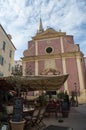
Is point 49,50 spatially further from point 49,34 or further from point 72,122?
point 72,122

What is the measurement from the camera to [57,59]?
83.0ft

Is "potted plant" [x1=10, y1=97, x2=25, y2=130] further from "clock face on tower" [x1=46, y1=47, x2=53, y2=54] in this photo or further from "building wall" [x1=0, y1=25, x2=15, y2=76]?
"clock face on tower" [x1=46, y1=47, x2=53, y2=54]

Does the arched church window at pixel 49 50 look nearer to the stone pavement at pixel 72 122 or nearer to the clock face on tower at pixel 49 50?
the clock face on tower at pixel 49 50

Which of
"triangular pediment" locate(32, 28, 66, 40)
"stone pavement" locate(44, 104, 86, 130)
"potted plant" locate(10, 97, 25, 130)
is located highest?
"triangular pediment" locate(32, 28, 66, 40)

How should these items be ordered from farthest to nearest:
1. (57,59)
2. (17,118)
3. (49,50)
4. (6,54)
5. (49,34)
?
1. (49,34)
2. (49,50)
3. (57,59)
4. (6,54)
5. (17,118)

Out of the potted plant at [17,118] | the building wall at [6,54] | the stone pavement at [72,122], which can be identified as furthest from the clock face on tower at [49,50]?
the potted plant at [17,118]

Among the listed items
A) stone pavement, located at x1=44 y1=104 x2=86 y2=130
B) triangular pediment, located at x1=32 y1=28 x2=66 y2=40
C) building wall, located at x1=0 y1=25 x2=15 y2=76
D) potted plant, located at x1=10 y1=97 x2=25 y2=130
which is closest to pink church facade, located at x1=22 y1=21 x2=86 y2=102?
triangular pediment, located at x1=32 y1=28 x2=66 y2=40

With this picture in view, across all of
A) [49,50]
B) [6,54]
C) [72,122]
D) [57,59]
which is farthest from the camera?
[49,50]

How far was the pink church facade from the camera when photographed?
2341 centimetres

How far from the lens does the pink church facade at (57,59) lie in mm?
23406

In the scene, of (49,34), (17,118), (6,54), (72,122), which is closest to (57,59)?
(49,34)

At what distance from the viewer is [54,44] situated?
86.6 feet

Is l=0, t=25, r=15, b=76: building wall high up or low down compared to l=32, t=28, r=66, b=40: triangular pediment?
down

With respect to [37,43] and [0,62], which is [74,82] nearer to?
[37,43]
